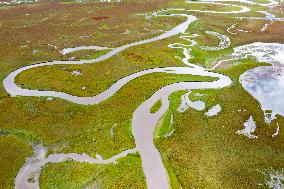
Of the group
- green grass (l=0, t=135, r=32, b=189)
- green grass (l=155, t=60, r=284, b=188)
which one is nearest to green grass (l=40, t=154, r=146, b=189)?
green grass (l=0, t=135, r=32, b=189)

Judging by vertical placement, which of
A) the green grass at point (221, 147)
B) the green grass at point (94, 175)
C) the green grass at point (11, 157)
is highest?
the green grass at point (221, 147)

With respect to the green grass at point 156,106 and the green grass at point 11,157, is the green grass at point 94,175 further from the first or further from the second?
the green grass at point 156,106

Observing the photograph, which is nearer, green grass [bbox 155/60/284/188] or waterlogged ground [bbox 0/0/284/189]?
green grass [bbox 155/60/284/188]

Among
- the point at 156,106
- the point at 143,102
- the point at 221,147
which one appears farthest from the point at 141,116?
the point at 221,147

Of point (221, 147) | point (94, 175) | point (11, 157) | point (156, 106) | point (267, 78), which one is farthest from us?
point (267, 78)

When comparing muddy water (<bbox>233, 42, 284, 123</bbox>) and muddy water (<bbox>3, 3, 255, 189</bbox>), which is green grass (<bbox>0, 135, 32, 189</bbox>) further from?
muddy water (<bbox>233, 42, 284, 123</bbox>)

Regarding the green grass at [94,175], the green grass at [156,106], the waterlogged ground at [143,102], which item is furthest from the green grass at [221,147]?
the green grass at [94,175]

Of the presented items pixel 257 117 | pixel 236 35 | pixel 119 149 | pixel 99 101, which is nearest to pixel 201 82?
pixel 257 117

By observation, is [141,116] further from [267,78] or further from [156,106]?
[267,78]
